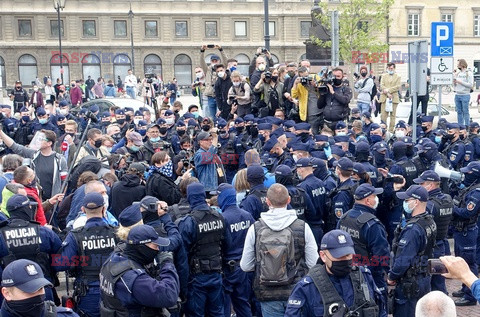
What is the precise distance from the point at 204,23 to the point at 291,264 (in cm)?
6003

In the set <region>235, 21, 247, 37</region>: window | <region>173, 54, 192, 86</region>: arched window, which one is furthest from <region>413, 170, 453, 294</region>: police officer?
<region>235, 21, 247, 37</region>: window

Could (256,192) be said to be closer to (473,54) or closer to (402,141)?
(402,141)

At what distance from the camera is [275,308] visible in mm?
6914

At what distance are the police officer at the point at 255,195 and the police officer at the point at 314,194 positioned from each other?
0.83m

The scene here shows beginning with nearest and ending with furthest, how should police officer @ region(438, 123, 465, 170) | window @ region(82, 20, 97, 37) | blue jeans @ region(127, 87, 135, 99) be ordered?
police officer @ region(438, 123, 465, 170), blue jeans @ region(127, 87, 135, 99), window @ region(82, 20, 97, 37)

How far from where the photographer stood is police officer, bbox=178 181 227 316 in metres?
7.38

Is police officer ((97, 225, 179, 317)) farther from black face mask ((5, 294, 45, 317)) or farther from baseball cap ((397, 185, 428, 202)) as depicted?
baseball cap ((397, 185, 428, 202))

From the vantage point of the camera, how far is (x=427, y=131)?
568 inches

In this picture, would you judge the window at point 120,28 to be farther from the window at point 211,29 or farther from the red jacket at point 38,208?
the red jacket at point 38,208

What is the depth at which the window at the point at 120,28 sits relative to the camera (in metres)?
63.2

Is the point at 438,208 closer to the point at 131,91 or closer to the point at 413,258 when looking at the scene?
the point at 413,258

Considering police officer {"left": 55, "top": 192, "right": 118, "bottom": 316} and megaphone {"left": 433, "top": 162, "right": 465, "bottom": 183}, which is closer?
police officer {"left": 55, "top": 192, "right": 118, "bottom": 316}

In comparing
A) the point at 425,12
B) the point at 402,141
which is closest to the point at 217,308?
the point at 402,141

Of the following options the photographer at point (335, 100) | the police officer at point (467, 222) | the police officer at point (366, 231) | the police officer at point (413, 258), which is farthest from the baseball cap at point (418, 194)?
the photographer at point (335, 100)
